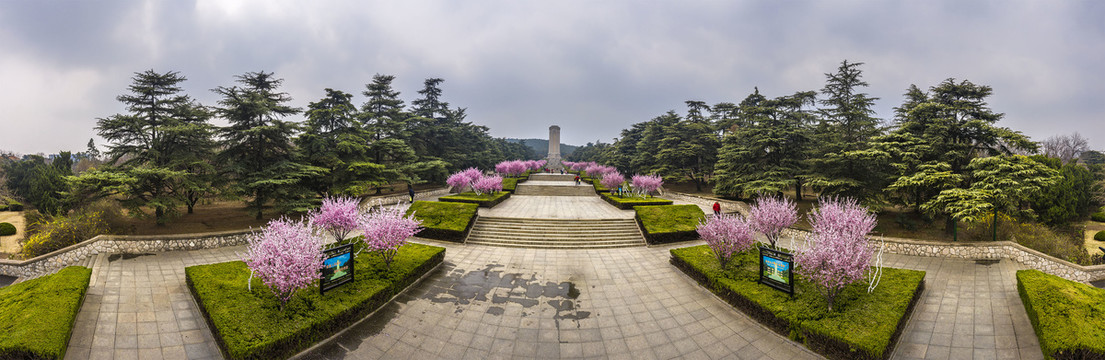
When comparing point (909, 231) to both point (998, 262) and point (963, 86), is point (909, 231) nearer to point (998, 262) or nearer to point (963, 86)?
point (998, 262)

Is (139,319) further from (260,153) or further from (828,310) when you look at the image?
(828,310)

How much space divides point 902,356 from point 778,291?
2.57m

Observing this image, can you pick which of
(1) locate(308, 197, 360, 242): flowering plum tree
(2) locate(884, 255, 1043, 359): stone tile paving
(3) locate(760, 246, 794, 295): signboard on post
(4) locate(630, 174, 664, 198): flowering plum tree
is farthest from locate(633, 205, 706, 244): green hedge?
(1) locate(308, 197, 360, 242): flowering plum tree

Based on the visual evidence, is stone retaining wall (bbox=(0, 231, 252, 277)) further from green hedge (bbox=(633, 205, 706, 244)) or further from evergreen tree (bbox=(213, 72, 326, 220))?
green hedge (bbox=(633, 205, 706, 244))

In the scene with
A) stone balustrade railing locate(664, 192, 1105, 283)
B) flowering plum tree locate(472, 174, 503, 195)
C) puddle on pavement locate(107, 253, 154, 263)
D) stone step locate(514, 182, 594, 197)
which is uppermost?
flowering plum tree locate(472, 174, 503, 195)

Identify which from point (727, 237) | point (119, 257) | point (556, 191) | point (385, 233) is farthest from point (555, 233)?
point (119, 257)

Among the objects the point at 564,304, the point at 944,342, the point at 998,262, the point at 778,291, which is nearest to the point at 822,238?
the point at 778,291

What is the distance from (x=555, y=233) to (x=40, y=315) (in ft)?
51.4

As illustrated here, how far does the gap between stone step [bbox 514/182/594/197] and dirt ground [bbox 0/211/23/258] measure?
31012 millimetres

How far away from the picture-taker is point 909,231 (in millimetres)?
18859

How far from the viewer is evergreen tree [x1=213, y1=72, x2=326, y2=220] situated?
698 inches

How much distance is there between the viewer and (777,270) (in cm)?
928

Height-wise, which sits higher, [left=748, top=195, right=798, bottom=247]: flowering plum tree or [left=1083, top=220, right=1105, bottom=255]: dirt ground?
[left=748, top=195, right=798, bottom=247]: flowering plum tree

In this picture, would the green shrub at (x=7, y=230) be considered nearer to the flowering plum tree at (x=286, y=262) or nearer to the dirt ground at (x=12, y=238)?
the dirt ground at (x=12, y=238)
